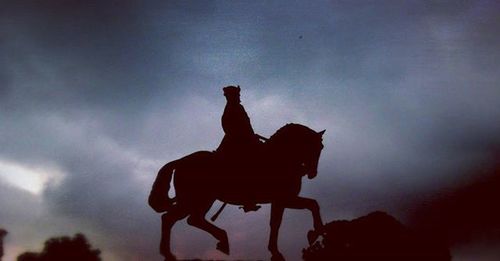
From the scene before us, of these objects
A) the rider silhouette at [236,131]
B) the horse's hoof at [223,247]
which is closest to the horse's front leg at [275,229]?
the horse's hoof at [223,247]

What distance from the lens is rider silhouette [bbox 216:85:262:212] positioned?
11680 millimetres

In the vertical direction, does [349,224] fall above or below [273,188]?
below

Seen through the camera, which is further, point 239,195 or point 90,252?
point 239,195

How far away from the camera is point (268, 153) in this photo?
39.0 feet

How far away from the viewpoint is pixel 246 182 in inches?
459

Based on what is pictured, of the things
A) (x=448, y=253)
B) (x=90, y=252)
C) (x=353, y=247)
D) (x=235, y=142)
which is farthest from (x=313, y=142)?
(x=90, y=252)

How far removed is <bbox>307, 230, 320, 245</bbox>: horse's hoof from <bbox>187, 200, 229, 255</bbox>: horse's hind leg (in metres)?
1.90

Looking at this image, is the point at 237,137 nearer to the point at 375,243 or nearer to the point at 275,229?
the point at 275,229

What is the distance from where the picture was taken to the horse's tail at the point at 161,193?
10969 millimetres

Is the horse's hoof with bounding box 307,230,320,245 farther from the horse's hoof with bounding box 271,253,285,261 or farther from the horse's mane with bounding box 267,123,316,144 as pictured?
the horse's mane with bounding box 267,123,316,144

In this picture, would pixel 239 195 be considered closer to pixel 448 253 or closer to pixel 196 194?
pixel 196 194

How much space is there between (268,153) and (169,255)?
11.3ft

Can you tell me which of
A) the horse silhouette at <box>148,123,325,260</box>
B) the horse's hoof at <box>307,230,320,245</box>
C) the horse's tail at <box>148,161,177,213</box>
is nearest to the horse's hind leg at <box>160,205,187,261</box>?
the horse silhouette at <box>148,123,325,260</box>

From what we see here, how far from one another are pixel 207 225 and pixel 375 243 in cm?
387
